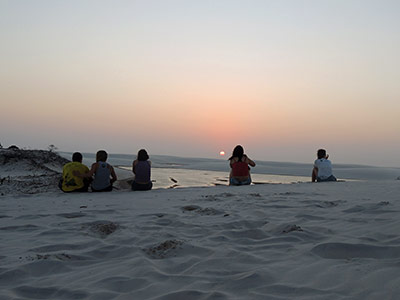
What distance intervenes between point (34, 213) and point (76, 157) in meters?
3.46

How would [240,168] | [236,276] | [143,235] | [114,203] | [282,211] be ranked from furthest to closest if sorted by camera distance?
[240,168] < [114,203] < [282,211] < [143,235] < [236,276]

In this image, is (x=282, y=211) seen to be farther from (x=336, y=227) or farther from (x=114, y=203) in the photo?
(x=114, y=203)

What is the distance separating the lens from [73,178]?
8.48 metres

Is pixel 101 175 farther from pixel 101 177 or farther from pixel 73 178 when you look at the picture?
pixel 73 178

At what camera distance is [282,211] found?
5129mm

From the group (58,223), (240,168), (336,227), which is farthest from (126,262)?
(240,168)

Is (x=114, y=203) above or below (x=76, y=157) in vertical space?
below

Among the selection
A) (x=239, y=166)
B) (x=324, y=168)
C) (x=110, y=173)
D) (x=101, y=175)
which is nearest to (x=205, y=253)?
(x=101, y=175)

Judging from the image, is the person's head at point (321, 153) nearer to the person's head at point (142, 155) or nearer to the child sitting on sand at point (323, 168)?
the child sitting on sand at point (323, 168)

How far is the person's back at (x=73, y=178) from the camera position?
8.41m

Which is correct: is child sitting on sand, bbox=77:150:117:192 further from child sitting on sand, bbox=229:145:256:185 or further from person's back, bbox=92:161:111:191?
child sitting on sand, bbox=229:145:256:185

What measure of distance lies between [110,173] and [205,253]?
6.29m

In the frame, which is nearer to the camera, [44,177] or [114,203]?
[114,203]

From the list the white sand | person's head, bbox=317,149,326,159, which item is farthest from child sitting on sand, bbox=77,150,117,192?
person's head, bbox=317,149,326,159
